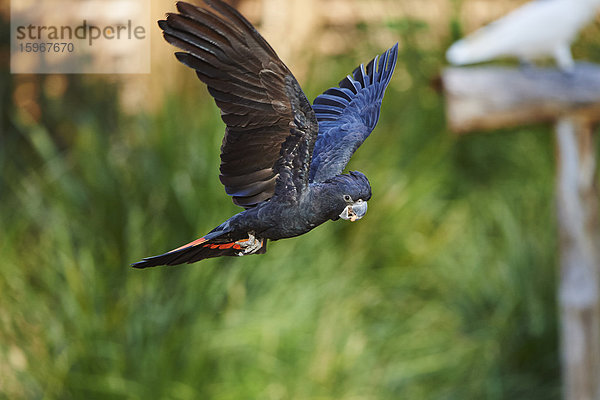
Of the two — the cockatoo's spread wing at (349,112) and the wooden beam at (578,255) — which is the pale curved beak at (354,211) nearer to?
the cockatoo's spread wing at (349,112)

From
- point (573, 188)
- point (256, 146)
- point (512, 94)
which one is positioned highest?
point (512, 94)

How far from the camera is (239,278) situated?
2.75 m

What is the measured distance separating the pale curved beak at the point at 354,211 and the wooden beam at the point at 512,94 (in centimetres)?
220

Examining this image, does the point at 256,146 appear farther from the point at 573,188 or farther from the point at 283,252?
the point at 573,188

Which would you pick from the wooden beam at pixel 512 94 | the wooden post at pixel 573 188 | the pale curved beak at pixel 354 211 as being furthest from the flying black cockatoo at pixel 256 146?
the wooden post at pixel 573 188

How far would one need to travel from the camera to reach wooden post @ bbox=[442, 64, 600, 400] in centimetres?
264

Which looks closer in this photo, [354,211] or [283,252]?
[354,211]

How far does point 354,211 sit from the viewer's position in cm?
31

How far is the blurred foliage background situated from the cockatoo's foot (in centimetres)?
205

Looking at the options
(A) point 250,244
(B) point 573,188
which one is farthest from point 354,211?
(B) point 573,188

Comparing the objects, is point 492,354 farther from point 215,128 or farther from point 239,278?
point 215,128

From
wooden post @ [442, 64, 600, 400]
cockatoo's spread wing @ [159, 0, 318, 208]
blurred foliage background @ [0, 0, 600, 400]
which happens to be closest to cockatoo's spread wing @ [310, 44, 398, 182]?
cockatoo's spread wing @ [159, 0, 318, 208]

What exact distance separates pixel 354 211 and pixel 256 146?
0.20 ft

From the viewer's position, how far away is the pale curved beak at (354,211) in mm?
312
